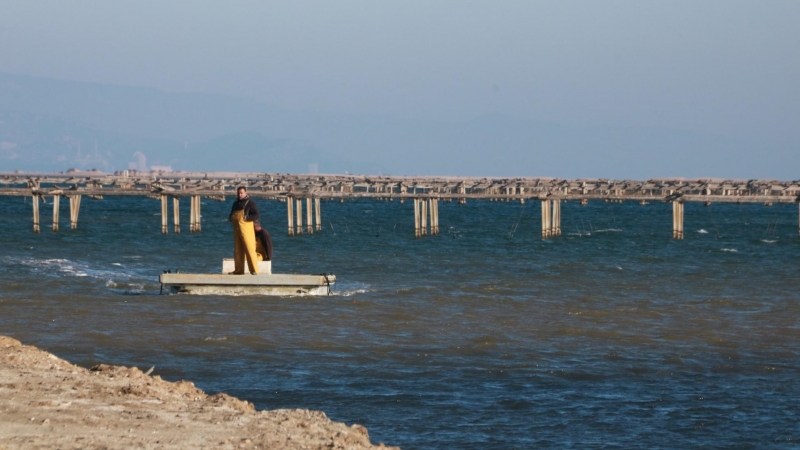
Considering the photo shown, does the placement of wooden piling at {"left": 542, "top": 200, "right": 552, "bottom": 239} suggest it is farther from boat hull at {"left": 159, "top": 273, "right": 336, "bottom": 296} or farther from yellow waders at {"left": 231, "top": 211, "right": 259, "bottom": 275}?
yellow waders at {"left": 231, "top": 211, "right": 259, "bottom": 275}

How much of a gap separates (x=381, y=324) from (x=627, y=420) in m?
7.05

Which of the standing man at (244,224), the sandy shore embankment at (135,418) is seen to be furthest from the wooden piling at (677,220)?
the sandy shore embankment at (135,418)

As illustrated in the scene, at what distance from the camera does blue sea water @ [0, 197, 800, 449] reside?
10.8 metres

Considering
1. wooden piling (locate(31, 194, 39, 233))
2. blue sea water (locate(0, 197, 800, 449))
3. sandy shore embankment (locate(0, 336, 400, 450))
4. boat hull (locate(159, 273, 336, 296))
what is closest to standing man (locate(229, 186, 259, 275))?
boat hull (locate(159, 273, 336, 296))

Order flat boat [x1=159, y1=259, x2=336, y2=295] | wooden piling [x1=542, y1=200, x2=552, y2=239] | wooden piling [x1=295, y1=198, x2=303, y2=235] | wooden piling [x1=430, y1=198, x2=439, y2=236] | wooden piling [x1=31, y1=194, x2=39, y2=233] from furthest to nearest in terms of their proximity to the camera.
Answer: wooden piling [x1=430, y1=198, x2=439, y2=236] < wooden piling [x1=295, y1=198, x2=303, y2=235] < wooden piling [x1=542, y1=200, x2=552, y2=239] < wooden piling [x1=31, y1=194, x2=39, y2=233] < flat boat [x1=159, y1=259, x2=336, y2=295]

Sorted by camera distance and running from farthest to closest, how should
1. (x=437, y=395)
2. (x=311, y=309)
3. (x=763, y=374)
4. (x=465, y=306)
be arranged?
(x=465, y=306) < (x=311, y=309) < (x=763, y=374) < (x=437, y=395)

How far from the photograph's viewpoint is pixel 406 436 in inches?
395

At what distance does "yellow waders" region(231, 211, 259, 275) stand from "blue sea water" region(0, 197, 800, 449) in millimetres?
598

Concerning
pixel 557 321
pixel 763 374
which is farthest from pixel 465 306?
pixel 763 374

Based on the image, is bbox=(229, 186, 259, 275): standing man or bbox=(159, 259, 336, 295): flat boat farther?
bbox=(159, 259, 336, 295): flat boat

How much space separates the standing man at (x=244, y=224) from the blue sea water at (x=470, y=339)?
86 cm

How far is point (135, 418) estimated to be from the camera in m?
8.31

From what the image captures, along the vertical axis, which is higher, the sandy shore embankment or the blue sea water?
the sandy shore embankment

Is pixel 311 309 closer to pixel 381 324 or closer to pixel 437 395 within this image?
pixel 381 324
